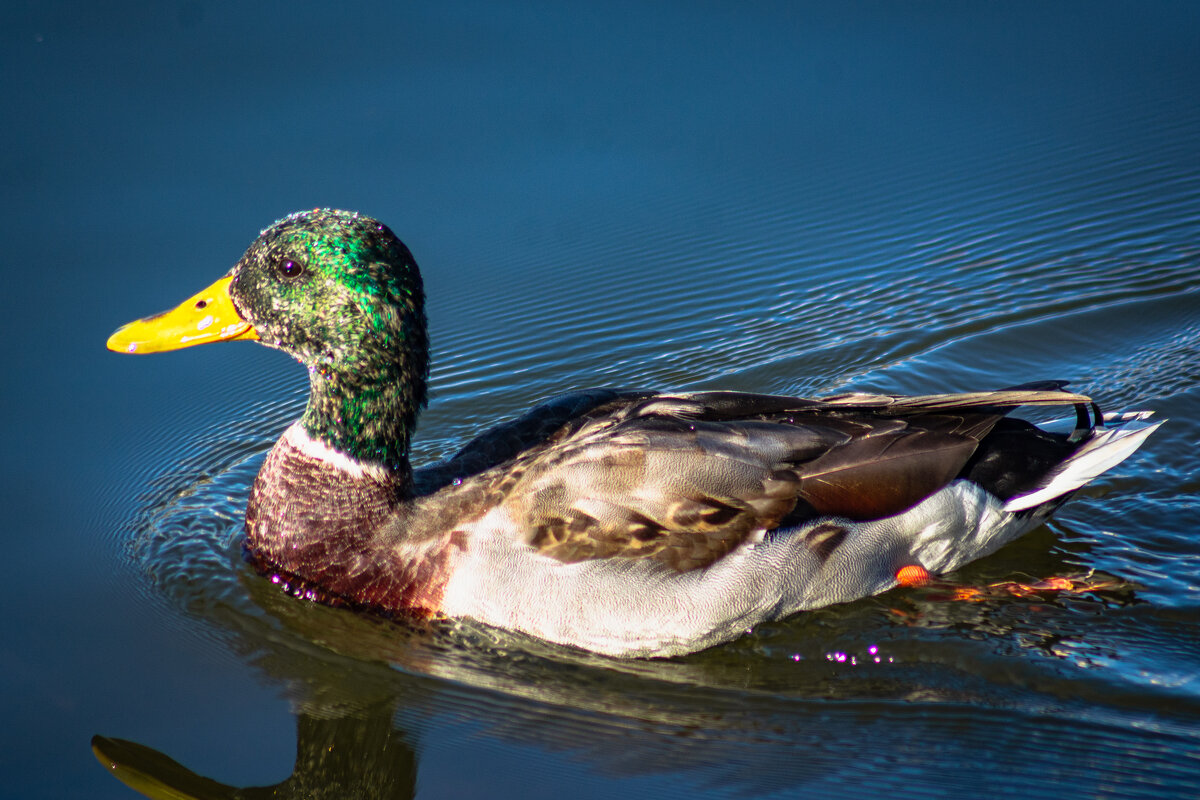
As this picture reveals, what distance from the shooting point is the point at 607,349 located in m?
7.39

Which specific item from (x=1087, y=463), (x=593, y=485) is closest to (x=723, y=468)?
(x=593, y=485)

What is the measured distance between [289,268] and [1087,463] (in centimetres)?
351

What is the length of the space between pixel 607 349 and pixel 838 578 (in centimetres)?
264

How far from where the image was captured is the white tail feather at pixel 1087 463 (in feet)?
17.5

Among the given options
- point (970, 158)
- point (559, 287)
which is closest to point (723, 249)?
point (559, 287)

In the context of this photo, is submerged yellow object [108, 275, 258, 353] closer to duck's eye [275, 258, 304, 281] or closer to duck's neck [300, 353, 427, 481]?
duck's eye [275, 258, 304, 281]

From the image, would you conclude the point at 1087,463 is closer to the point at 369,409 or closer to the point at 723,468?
the point at 723,468

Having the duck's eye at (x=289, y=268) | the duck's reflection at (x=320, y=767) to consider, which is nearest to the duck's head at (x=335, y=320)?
the duck's eye at (x=289, y=268)

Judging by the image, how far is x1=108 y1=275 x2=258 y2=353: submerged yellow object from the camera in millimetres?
5273

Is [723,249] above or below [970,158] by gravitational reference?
below

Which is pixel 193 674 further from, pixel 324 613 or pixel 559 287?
pixel 559 287

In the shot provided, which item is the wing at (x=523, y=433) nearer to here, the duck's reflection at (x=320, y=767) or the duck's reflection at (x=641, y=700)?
the duck's reflection at (x=641, y=700)

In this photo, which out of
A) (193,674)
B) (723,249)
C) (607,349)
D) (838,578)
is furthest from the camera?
(723,249)

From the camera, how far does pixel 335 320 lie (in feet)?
16.9
